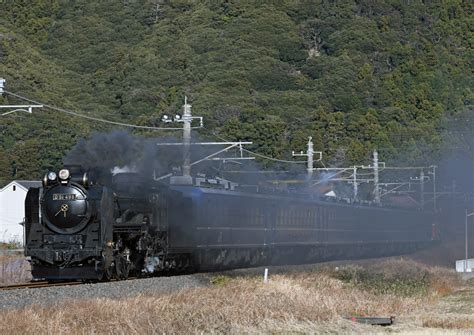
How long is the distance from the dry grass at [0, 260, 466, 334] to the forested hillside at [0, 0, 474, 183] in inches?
1672

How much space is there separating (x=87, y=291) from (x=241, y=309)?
13.6 feet

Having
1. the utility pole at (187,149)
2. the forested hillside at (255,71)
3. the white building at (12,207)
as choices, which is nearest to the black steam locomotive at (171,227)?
the utility pole at (187,149)

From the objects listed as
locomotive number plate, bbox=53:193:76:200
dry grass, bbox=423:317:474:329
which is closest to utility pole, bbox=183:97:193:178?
locomotive number plate, bbox=53:193:76:200

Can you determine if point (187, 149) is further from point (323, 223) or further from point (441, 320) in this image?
point (441, 320)

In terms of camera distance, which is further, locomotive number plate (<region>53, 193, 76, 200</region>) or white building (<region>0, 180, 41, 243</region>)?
white building (<region>0, 180, 41, 243</region>)

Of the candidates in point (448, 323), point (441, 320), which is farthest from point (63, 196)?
point (448, 323)

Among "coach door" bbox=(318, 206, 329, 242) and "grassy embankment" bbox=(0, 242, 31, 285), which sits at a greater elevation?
"coach door" bbox=(318, 206, 329, 242)

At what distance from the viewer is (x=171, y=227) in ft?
114

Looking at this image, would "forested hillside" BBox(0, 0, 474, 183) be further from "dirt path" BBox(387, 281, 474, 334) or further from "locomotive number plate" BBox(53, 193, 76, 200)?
"locomotive number plate" BBox(53, 193, 76, 200)

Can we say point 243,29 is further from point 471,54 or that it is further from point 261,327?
point 261,327

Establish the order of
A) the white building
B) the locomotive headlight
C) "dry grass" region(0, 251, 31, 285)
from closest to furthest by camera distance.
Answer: the locomotive headlight → "dry grass" region(0, 251, 31, 285) → the white building

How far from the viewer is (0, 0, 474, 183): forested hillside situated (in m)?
94.6

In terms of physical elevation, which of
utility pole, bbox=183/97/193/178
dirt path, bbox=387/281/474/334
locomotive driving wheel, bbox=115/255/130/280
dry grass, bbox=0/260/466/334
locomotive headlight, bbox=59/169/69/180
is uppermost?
utility pole, bbox=183/97/193/178

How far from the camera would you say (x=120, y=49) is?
128125 mm
